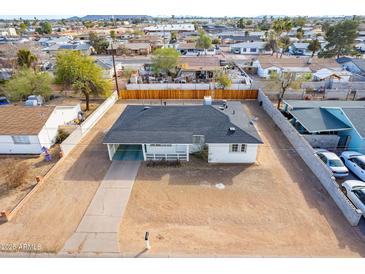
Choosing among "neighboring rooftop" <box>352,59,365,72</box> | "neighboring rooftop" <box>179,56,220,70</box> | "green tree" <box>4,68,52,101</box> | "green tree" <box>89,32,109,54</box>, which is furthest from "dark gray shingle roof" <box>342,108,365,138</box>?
"green tree" <box>89,32,109,54</box>

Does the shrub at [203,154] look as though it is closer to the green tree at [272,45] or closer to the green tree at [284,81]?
the green tree at [284,81]

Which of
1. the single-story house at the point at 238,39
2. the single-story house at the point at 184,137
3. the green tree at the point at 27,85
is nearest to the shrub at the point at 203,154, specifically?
the single-story house at the point at 184,137

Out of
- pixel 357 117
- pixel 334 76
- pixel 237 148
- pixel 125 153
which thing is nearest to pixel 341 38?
pixel 334 76

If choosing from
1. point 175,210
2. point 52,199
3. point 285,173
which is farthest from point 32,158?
point 285,173

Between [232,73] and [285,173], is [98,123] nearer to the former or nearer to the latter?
[285,173]

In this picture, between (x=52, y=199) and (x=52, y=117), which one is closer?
(x=52, y=199)

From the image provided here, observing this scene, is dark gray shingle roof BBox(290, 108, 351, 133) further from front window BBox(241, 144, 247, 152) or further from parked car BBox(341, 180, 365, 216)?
front window BBox(241, 144, 247, 152)
